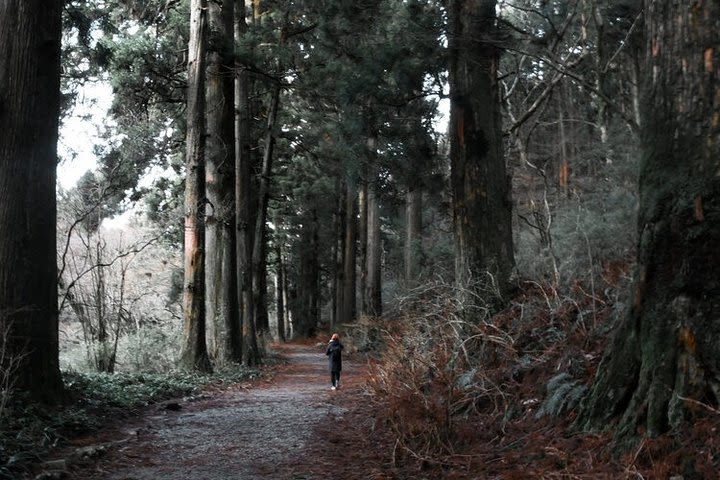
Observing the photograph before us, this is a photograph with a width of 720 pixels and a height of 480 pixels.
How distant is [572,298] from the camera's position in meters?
7.14

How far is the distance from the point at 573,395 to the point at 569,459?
3.20 ft

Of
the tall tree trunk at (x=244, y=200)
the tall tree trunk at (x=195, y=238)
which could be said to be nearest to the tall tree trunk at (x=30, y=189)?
the tall tree trunk at (x=195, y=238)

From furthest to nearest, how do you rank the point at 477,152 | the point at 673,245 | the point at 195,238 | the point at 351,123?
the point at 351,123 < the point at 195,238 < the point at 477,152 < the point at 673,245

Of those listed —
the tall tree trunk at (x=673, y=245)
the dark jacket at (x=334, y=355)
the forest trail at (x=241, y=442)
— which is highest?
the tall tree trunk at (x=673, y=245)

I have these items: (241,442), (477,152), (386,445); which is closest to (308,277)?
→ (477,152)

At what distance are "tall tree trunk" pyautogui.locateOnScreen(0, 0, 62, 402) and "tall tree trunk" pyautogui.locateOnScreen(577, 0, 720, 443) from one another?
19.1 ft

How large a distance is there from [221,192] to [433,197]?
6.67 m

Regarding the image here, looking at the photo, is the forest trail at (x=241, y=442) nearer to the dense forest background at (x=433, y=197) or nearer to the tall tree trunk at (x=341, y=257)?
the dense forest background at (x=433, y=197)

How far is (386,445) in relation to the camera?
6.84m

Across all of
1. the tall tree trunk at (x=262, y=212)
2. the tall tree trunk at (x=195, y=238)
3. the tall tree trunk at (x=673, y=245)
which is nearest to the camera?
the tall tree trunk at (x=673, y=245)

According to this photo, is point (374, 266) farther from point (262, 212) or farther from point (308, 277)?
point (308, 277)

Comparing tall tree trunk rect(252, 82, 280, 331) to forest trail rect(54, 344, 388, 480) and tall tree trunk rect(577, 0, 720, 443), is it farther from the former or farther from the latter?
tall tree trunk rect(577, 0, 720, 443)

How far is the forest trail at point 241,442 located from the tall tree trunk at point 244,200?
673 cm

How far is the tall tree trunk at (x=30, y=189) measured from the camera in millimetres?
7043
